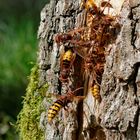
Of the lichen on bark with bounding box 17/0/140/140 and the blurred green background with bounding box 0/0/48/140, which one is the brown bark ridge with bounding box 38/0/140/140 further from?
the blurred green background with bounding box 0/0/48/140

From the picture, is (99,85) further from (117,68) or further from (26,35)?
(26,35)

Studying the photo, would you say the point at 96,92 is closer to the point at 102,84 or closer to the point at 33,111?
the point at 102,84

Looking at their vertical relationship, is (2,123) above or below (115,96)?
above

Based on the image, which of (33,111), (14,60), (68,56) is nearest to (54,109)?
(68,56)

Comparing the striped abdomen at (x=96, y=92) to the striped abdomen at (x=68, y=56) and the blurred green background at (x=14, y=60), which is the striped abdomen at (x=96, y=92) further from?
the blurred green background at (x=14, y=60)

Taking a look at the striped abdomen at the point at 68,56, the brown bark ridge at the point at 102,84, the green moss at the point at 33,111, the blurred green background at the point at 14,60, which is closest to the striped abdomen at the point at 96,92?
the brown bark ridge at the point at 102,84

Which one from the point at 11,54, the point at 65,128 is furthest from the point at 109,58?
the point at 11,54
